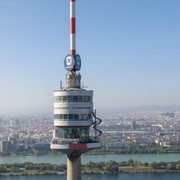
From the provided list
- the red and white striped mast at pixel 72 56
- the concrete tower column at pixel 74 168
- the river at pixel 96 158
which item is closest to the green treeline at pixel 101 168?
the river at pixel 96 158

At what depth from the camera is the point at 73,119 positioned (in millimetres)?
10820

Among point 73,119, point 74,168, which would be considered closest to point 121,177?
point 74,168

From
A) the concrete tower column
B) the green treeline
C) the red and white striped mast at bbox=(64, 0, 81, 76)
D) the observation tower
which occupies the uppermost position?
the red and white striped mast at bbox=(64, 0, 81, 76)

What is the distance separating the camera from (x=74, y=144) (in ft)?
35.3

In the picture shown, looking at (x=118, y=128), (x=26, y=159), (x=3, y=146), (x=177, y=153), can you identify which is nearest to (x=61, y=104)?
(x=26, y=159)

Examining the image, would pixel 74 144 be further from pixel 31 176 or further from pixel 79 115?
pixel 31 176

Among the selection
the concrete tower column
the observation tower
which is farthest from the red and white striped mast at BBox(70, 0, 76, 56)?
the concrete tower column

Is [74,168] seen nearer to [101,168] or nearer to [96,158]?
[101,168]

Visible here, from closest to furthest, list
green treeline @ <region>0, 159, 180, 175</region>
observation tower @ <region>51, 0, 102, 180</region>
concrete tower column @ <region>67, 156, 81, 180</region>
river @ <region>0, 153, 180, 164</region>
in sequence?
observation tower @ <region>51, 0, 102, 180</region> → concrete tower column @ <region>67, 156, 81, 180</region> → green treeline @ <region>0, 159, 180, 175</region> → river @ <region>0, 153, 180, 164</region>

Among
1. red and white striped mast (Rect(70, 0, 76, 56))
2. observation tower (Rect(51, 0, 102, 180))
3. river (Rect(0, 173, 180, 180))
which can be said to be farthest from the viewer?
river (Rect(0, 173, 180, 180))

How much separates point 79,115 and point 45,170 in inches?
523

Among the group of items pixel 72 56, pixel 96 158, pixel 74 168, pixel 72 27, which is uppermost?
pixel 72 27

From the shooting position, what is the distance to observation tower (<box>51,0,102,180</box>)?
35.5ft

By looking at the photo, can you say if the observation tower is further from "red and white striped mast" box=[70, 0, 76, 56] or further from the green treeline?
the green treeline
